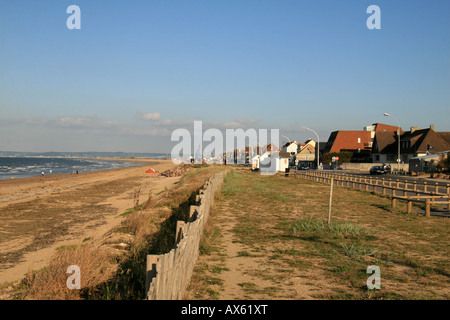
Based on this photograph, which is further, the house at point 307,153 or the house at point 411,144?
the house at point 307,153

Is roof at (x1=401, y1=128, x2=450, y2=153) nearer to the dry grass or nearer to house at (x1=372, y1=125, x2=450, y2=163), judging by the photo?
house at (x1=372, y1=125, x2=450, y2=163)

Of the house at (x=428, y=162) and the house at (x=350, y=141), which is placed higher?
A: the house at (x=350, y=141)

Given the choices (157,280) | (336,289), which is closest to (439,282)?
(336,289)

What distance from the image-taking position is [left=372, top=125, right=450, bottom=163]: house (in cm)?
5777

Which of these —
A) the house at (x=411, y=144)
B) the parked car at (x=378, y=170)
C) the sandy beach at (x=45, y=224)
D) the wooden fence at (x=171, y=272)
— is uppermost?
the house at (x=411, y=144)

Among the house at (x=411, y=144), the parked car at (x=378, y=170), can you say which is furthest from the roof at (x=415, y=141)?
the parked car at (x=378, y=170)

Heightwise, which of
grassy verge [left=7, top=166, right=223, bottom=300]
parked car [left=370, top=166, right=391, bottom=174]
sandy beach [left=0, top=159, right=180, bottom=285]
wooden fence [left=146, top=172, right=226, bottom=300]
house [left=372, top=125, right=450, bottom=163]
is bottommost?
sandy beach [left=0, top=159, right=180, bottom=285]

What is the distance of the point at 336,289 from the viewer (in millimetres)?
6465

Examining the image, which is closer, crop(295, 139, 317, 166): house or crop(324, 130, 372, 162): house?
crop(324, 130, 372, 162): house

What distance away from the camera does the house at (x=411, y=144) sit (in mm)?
57766

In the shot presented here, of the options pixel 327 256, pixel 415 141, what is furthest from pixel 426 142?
pixel 327 256

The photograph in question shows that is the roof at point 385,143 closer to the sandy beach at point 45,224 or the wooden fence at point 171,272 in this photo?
the sandy beach at point 45,224

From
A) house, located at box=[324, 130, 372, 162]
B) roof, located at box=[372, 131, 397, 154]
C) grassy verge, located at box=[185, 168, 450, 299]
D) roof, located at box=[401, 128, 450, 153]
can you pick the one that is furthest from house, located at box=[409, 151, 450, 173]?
grassy verge, located at box=[185, 168, 450, 299]
